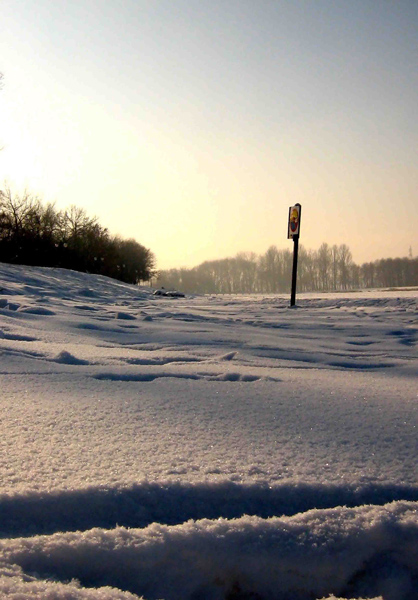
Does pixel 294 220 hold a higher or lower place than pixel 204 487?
higher

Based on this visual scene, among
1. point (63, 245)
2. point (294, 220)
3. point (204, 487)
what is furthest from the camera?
point (63, 245)

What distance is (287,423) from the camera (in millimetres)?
1305

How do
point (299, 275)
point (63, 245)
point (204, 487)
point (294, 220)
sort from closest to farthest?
point (204, 487), point (294, 220), point (63, 245), point (299, 275)

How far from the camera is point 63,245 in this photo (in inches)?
1021

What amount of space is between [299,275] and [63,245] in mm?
46003

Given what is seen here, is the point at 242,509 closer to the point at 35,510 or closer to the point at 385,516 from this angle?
the point at 385,516

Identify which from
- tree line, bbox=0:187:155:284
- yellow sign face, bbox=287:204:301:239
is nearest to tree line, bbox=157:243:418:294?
tree line, bbox=0:187:155:284

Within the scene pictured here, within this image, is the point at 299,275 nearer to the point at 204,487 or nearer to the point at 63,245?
the point at 63,245

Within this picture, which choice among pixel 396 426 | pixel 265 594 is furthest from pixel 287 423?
pixel 265 594

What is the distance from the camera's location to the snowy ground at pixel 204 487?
707 millimetres

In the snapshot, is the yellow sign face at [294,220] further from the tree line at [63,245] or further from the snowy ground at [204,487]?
the tree line at [63,245]

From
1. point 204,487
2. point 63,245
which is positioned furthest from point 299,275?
point 204,487

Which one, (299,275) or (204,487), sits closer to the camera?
(204,487)

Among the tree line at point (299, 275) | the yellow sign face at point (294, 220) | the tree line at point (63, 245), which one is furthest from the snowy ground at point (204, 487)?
the tree line at point (299, 275)
